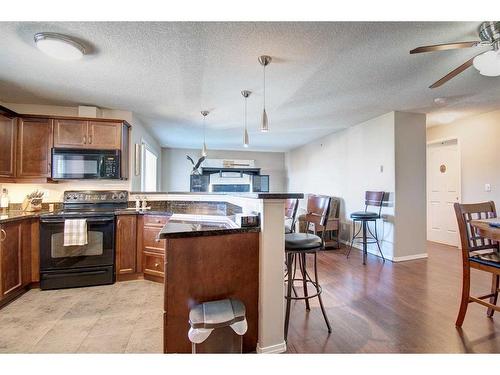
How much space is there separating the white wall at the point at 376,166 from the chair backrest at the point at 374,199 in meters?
0.12

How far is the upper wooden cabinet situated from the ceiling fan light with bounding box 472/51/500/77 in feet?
12.2

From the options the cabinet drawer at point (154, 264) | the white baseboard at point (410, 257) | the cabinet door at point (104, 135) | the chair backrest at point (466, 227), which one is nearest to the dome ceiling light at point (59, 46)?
the cabinet door at point (104, 135)

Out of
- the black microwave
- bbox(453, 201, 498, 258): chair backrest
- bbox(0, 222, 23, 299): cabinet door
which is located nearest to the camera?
bbox(453, 201, 498, 258): chair backrest

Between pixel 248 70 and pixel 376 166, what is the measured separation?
283cm

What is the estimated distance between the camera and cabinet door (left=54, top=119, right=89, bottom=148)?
3.09 metres

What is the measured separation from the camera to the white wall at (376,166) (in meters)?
3.79

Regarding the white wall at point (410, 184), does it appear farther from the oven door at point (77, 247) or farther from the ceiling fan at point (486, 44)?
the oven door at point (77, 247)

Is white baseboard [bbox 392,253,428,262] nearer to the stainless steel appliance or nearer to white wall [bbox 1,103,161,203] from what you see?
the stainless steel appliance

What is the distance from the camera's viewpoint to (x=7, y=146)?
287cm

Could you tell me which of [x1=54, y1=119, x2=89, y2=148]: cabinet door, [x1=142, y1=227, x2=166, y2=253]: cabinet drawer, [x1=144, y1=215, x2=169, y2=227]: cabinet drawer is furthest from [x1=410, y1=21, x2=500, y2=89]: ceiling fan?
[x1=54, y1=119, x2=89, y2=148]: cabinet door
